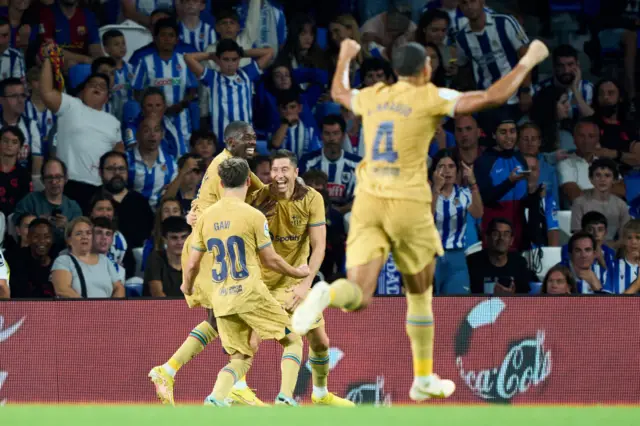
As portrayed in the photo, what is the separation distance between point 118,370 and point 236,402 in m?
1.73

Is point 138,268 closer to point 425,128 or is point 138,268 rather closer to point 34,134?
point 34,134

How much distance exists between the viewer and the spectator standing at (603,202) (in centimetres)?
1376

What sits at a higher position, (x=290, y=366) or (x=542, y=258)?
(x=542, y=258)

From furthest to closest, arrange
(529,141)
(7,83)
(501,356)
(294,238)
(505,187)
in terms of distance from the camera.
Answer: (529,141) < (7,83) < (505,187) < (501,356) < (294,238)

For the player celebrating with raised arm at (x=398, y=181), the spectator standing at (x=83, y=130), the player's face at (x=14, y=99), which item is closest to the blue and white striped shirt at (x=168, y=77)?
the spectator standing at (x=83, y=130)

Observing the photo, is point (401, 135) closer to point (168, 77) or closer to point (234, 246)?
point (234, 246)

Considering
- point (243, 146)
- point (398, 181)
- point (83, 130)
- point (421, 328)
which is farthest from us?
point (83, 130)

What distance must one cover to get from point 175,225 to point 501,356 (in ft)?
11.7

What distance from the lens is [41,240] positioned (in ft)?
41.3

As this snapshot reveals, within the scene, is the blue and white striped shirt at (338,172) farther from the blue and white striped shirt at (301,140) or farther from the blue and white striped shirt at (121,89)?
the blue and white striped shirt at (121,89)

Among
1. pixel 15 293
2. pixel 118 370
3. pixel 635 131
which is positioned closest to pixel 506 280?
pixel 635 131

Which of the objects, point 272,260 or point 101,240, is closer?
point 272,260

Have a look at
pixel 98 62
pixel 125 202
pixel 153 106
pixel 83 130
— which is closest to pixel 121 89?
pixel 98 62

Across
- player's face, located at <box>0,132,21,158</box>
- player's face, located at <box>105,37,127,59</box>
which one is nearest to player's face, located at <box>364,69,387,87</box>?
player's face, located at <box>105,37,127,59</box>
